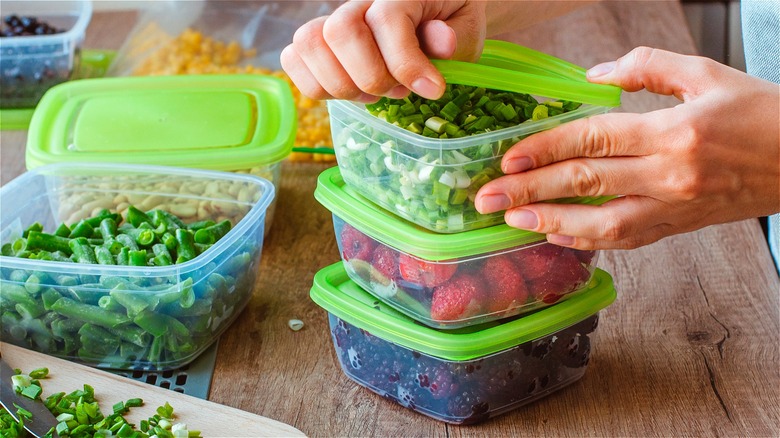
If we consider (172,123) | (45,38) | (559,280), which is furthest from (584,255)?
(45,38)

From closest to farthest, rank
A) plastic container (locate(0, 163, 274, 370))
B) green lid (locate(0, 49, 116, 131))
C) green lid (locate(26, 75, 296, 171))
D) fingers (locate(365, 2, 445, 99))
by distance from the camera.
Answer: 1. fingers (locate(365, 2, 445, 99))
2. plastic container (locate(0, 163, 274, 370))
3. green lid (locate(26, 75, 296, 171))
4. green lid (locate(0, 49, 116, 131))

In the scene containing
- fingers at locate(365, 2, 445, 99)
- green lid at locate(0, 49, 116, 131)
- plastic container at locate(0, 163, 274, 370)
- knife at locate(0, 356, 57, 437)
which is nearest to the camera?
fingers at locate(365, 2, 445, 99)

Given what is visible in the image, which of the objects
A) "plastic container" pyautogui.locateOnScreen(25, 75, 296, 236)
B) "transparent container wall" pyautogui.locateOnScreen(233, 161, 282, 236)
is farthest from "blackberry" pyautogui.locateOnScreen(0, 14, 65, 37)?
"transparent container wall" pyautogui.locateOnScreen(233, 161, 282, 236)

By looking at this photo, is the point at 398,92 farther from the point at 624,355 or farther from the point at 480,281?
the point at 624,355

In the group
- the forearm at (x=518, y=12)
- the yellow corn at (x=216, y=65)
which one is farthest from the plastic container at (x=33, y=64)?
the forearm at (x=518, y=12)

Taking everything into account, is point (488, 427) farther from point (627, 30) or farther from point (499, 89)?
point (627, 30)

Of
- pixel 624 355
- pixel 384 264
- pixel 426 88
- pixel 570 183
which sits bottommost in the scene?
pixel 624 355

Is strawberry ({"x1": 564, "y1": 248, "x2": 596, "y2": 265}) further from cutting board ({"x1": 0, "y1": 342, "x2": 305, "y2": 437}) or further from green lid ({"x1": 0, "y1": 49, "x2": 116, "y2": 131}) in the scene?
green lid ({"x1": 0, "y1": 49, "x2": 116, "y2": 131})

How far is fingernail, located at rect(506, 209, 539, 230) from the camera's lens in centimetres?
91

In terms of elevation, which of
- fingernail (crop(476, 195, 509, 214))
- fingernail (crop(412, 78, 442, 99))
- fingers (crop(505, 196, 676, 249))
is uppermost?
fingernail (crop(412, 78, 442, 99))

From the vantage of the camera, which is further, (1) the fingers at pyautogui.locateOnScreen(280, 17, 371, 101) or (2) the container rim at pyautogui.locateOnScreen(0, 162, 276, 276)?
(2) the container rim at pyautogui.locateOnScreen(0, 162, 276, 276)

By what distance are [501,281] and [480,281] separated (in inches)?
0.9

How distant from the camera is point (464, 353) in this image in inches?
37.4

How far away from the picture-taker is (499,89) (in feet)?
2.98
